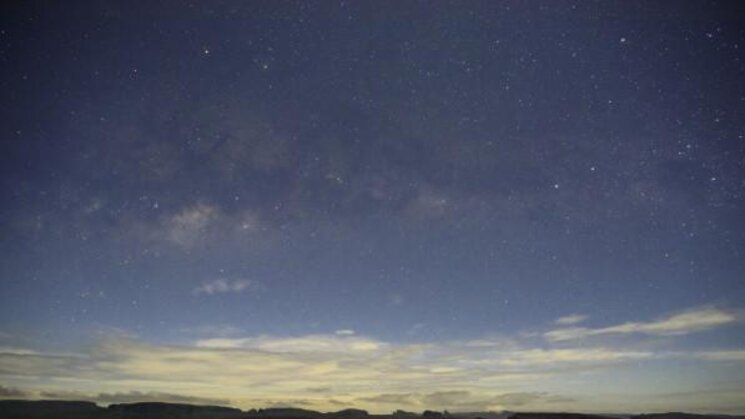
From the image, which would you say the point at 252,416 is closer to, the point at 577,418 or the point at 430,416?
the point at 430,416

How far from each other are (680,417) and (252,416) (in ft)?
417

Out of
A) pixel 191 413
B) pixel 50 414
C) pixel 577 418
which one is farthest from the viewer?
pixel 191 413

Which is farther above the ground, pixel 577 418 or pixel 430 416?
pixel 577 418

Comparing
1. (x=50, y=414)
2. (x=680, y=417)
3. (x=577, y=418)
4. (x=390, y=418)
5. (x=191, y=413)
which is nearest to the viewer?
(x=577, y=418)

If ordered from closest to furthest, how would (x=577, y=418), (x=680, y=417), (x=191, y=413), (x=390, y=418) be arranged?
(x=577, y=418) → (x=191, y=413) → (x=680, y=417) → (x=390, y=418)

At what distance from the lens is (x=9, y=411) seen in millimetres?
138625

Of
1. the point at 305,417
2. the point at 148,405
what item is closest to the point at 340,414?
the point at 305,417

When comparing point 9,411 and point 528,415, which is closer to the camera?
point 528,415

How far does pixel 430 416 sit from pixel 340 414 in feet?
94.4

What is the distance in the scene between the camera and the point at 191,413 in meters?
137

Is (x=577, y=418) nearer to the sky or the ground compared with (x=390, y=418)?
nearer to the sky

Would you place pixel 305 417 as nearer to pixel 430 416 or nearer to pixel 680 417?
pixel 430 416

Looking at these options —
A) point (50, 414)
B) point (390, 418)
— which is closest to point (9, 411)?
point (50, 414)

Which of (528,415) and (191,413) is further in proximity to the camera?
(191,413)
